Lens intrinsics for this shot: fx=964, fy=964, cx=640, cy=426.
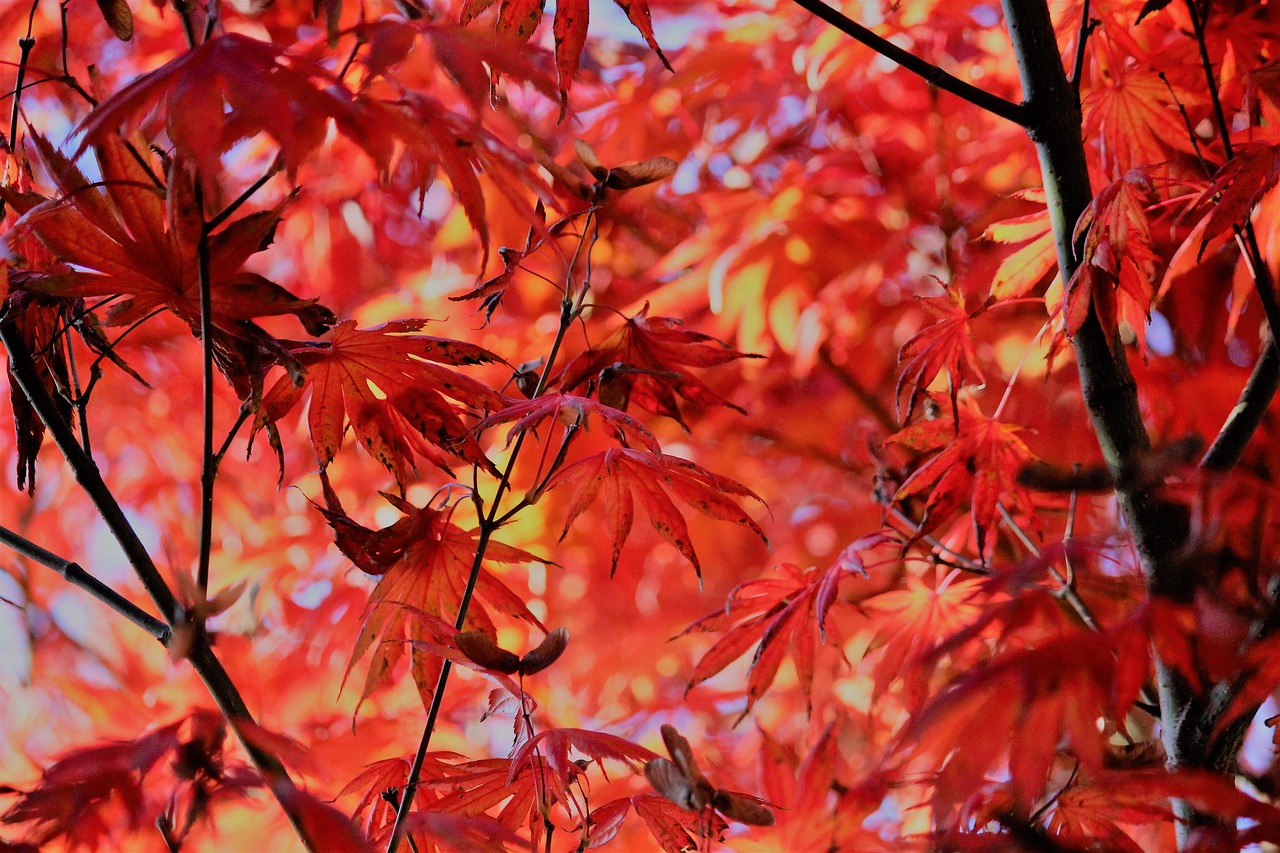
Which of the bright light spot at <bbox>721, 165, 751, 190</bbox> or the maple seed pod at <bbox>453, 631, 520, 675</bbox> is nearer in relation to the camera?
the maple seed pod at <bbox>453, 631, 520, 675</bbox>

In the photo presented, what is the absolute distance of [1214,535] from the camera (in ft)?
1.53

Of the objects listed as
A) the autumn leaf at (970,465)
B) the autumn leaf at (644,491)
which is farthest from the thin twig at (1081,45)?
the autumn leaf at (644,491)

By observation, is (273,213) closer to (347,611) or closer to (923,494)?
(923,494)

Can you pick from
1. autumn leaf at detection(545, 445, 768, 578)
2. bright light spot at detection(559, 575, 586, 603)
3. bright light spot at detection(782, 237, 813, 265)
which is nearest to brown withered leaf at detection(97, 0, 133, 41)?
autumn leaf at detection(545, 445, 768, 578)

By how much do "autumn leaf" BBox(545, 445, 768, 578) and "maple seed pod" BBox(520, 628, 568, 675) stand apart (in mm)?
117

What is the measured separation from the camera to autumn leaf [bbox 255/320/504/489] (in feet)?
2.01

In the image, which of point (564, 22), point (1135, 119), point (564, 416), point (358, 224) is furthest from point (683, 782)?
point (358, 224)

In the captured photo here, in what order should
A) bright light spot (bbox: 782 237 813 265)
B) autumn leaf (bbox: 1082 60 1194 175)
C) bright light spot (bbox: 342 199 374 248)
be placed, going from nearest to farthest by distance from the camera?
autumn leaf (bbox: 1082 60 1194 175), bright light spot (bbox: 782 237 813 265), bright light spot (bbox: 342 199 374 248)

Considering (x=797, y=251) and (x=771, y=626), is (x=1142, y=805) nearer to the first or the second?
(x=771, y=626)

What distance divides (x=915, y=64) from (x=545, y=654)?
1.44ft

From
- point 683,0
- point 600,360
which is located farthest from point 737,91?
point 600,360

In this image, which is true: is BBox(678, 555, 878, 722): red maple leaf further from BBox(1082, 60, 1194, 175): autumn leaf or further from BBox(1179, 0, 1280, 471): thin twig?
BBox(1082, 60, 1194, 175): autumn leaf

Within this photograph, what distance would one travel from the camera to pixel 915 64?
0.63 metres

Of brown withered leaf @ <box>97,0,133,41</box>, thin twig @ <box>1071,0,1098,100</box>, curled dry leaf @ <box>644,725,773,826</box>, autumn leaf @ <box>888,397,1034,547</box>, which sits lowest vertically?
curled dry leaf @ <box>644,725,773,826</box>
